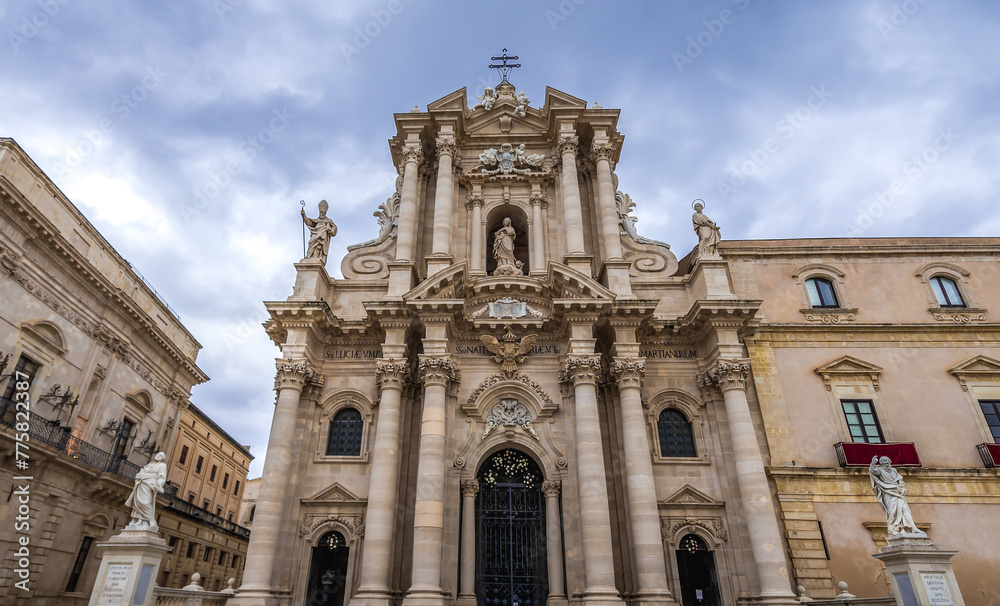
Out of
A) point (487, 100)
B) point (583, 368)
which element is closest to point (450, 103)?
point (487, 100)

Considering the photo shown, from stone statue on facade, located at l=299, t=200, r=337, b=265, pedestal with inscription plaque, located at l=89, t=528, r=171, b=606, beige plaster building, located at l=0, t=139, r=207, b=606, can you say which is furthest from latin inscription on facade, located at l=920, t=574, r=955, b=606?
beige plaster building, located at l=0, t=139, r=207, b=606

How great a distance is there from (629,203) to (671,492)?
11367mm

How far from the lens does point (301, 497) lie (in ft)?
60.1

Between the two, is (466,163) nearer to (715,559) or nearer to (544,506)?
(544,506)

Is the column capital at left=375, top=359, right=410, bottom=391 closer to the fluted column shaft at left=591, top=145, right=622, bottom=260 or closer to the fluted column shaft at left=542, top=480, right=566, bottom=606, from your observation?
the fluted column shaft at left=542, top=480, right=566, bottom=606

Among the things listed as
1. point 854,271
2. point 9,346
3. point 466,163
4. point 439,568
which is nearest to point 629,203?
point 466,163

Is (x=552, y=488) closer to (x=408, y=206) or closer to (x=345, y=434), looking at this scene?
(x=345, y=434)

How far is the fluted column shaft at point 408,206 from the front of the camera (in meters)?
21.7

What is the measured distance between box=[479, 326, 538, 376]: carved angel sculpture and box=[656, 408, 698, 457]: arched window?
487cm

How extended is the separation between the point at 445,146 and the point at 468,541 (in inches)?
569

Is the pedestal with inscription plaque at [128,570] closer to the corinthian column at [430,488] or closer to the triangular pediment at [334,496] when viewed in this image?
the triangular pediment at [334,496]

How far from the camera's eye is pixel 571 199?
888 inches

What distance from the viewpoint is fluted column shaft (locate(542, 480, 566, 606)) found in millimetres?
17062

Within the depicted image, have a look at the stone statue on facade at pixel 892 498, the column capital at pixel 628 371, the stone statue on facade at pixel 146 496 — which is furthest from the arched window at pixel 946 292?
the stone statue on facade at pixel 146 496
